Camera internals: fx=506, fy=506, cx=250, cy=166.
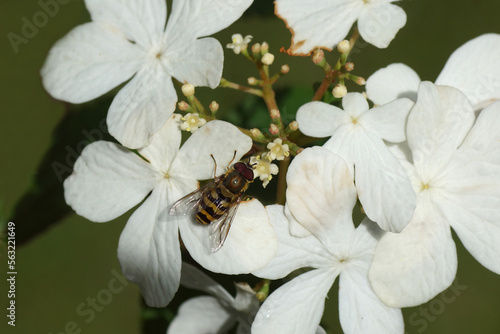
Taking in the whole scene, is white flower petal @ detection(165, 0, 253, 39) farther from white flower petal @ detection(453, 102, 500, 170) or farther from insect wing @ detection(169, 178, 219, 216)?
white flower petal @ detection(453, 102, 500, 170)

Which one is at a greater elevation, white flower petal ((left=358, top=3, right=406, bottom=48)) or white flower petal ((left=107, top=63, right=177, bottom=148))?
white flower petal ((left=107, top=63, right=177, bottom=148))

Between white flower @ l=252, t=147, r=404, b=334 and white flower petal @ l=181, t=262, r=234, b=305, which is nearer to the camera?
white flower @ l=252, t=147, r=404, b=334

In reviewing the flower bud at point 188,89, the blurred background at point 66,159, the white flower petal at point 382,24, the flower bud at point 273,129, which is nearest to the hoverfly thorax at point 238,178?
the flower bud at point 273,129

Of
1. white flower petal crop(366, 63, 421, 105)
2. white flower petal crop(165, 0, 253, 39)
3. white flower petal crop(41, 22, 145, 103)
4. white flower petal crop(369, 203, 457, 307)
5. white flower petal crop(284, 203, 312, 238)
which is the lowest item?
white flower petal crop(369, 203, 457, 307)

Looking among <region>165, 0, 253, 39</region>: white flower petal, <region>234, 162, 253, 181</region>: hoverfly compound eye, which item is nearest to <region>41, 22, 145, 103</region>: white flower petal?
<region>165, 0, 253, 39</region>: white flower petal

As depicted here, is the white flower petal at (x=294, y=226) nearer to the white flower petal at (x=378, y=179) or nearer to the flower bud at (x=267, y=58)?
the white flower petal at (x=378, y=179)

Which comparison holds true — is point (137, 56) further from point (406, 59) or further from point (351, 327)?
point (406, 59)
